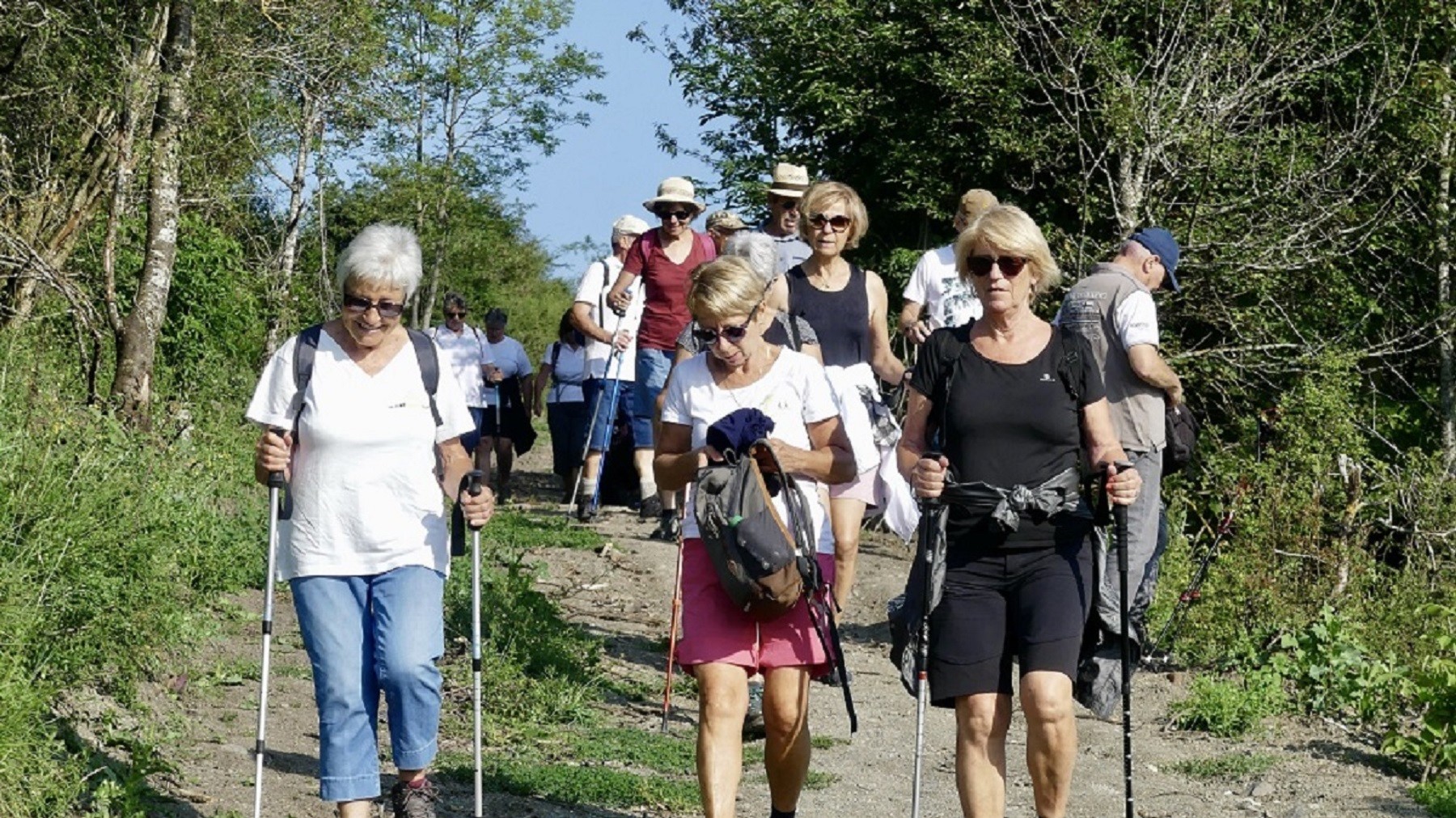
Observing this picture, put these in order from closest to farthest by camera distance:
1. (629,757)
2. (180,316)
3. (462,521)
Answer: (462,521), (629,757), (180,316)

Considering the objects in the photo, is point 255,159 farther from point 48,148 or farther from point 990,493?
point 990,493

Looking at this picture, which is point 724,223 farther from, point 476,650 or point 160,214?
point 476,650

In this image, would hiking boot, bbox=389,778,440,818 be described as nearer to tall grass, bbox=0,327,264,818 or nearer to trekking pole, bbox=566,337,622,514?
tall grass, bbox=0,327,264,818

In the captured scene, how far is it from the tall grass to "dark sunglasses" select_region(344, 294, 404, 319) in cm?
150

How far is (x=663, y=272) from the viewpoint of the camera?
39.7 ft

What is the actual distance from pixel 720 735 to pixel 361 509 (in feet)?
4.08

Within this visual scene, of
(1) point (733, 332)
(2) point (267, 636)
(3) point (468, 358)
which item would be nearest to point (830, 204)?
(1) point (733, 332)

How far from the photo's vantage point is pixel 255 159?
15914 millimetres

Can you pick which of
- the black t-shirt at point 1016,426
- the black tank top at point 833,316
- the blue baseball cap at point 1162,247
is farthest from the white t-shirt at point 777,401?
the blue baseball cap at point 1162,247

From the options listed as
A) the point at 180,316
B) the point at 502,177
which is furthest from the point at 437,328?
the point at 502,177

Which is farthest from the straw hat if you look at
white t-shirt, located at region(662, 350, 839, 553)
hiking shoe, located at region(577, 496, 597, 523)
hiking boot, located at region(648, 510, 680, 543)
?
hiking shoe, located at region(577, 496, 597, 523)

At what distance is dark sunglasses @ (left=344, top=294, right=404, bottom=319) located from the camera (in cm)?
586

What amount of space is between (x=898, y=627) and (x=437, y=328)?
41.4 ft

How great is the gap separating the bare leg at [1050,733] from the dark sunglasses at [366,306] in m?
2.08
